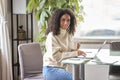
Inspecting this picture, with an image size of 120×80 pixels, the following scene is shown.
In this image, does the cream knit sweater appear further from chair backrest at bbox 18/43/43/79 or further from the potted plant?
the potted plant

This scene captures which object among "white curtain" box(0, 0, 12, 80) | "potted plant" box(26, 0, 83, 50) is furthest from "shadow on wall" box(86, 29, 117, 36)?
"white curtain" box(0, 0, 12, 80)

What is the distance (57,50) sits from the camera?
2539mm

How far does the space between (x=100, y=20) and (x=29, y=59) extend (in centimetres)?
182

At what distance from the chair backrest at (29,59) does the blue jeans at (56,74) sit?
2.31ft

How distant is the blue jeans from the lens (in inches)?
97.7

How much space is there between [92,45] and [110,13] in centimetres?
65

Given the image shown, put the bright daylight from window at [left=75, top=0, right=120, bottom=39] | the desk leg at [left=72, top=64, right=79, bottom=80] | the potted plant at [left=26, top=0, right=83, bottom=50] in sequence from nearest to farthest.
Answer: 1. the desk leg at [left=72, top=64, right=79, bottom=80]
2. the potted plant at [left=26, top=0, right=83, bottom=50]
3. the bright daylight from window at [left=75, top=0, right=120, bottom=39]

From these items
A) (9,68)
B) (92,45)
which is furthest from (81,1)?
(9,68)

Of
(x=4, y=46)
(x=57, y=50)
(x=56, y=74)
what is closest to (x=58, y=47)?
(x=57, y=50)

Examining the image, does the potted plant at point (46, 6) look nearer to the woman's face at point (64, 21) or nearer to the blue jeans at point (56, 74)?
the woman's face at point (64, 21)

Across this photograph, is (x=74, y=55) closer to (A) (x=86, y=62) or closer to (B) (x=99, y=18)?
(A) (x=86, y=62)

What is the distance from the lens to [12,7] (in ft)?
13.9

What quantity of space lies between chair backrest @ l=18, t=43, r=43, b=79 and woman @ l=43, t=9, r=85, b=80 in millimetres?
628

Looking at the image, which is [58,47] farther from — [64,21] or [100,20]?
[100,20]
